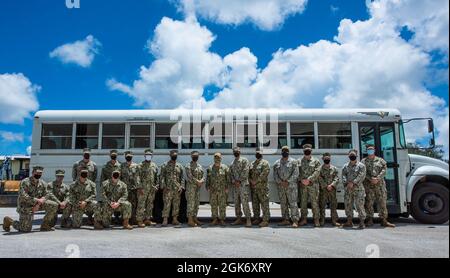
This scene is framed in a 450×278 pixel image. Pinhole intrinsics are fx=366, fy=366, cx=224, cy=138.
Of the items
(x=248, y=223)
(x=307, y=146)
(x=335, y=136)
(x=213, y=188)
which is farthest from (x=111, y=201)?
(x=335, y=136)

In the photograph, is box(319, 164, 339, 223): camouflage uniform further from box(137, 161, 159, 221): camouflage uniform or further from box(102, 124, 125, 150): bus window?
box(102, 124, 125, 150): bus window

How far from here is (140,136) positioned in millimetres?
9766

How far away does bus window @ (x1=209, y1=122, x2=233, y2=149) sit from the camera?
955cm

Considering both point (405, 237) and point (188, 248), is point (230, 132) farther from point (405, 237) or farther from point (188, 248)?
point (405, 237)

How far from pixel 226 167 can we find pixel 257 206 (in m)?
1.27

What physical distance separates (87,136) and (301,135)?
18.7 feet

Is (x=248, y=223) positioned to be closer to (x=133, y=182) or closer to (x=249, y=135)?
(x=249, y=135)

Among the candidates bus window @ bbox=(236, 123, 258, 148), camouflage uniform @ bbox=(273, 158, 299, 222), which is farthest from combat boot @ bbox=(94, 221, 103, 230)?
camouflage uniform @ bbox=(273, 158, 299, 222)

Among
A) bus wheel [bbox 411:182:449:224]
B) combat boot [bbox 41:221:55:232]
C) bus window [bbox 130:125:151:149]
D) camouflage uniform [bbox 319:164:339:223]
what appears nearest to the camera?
combat boot [bbox 41:221:55:232]

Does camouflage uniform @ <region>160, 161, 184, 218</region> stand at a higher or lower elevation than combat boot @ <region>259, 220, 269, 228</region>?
higher

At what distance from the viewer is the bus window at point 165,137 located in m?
9.66

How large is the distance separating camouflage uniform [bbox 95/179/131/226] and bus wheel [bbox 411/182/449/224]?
720 centimetres

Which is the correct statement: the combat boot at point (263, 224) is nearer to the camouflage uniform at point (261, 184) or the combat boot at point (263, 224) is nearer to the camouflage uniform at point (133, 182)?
the camouflage uniform at point (261, 184)

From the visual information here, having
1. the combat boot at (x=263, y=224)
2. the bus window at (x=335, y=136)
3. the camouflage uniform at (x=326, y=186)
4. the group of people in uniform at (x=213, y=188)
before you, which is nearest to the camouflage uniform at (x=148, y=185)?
the group of people in uniform at (x=213, y=188)
